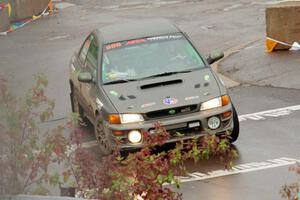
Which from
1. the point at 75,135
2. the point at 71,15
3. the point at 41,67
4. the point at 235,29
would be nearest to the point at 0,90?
the point at 75,135

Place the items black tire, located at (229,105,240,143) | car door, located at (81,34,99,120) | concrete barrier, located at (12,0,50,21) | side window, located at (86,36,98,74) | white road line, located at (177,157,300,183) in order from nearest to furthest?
white road line, located at (177,157,300,183) → black tire, located at (229,105,240,143) → car door, located at (81,34,99,120) → side window, located at (86,36,98,74) → concrete barrier, located at (12,0,50,21)

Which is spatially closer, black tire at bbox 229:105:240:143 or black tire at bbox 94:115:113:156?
black tire at bbox 94:115:113:156

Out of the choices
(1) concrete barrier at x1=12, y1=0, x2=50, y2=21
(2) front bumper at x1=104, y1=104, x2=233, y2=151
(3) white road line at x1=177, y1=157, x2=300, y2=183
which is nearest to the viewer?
(3) white road line at x1=177, y1=157, x2=300, y2=183

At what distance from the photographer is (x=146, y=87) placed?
11945 millimetres

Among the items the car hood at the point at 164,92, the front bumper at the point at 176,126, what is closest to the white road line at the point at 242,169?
the front bumper at the point at 176,126

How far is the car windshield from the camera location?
12414 mm

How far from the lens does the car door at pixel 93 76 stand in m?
12.5

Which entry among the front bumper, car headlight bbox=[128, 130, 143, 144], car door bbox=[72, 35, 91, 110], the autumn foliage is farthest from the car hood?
the autumn foliage

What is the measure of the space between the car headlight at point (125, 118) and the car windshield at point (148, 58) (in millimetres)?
985

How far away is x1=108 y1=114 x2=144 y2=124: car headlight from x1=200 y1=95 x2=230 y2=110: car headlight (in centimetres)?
85

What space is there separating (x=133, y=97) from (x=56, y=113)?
166 inches

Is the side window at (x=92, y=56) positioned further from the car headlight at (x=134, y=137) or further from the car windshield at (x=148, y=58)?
the car headlight at (x=134, y=137)

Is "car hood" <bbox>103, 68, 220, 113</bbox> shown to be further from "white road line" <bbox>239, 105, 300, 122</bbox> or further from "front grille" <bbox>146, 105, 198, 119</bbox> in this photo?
"white road line" <bbox>239, 105, 300, 122</bbox>

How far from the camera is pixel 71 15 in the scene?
31406 millimetres
